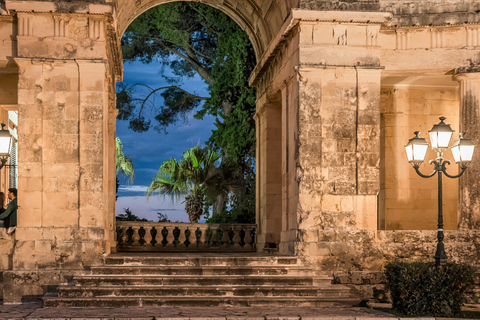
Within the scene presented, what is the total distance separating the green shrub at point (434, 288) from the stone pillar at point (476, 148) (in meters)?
3.47

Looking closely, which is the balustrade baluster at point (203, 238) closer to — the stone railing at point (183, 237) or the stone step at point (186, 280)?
the stone railing at point (183, 237)

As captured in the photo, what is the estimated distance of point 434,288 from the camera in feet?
37.4

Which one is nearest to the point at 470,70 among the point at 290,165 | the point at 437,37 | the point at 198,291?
the point at 437,37

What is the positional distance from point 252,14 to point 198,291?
911 centimetres

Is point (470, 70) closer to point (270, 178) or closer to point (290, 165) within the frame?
point (290, 165)

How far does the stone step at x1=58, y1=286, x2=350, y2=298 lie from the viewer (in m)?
12.2

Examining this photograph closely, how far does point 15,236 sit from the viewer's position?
44.4ft

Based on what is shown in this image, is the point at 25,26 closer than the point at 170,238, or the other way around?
the point at 25,26

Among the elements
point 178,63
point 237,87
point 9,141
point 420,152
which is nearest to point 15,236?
point 9,141

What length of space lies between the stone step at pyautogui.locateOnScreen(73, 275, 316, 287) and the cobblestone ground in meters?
0.92

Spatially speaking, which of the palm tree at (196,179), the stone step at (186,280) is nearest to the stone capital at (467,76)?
the stone step at (186,280)

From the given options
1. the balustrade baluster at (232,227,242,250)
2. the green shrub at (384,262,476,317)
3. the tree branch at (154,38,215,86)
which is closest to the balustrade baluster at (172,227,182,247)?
the balustrade baluster at (232,227,242,250)

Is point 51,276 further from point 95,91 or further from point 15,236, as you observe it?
point 95,91

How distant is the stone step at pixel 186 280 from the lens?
12484mm
